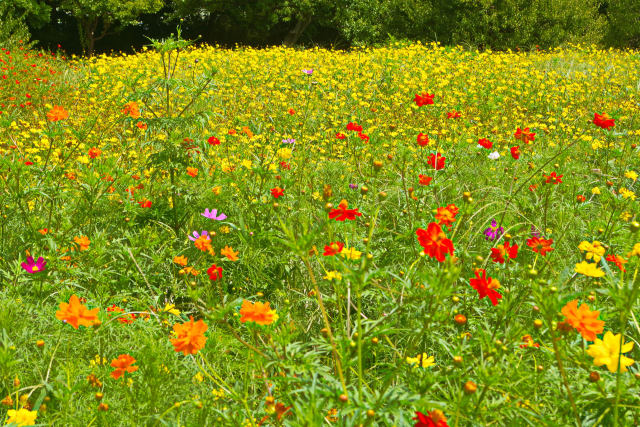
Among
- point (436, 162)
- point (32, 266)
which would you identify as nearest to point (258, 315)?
point (32, 266)

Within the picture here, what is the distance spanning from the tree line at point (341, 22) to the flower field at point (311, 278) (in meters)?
7.90

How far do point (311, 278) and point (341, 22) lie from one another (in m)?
15.4

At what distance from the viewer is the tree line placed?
12000mm

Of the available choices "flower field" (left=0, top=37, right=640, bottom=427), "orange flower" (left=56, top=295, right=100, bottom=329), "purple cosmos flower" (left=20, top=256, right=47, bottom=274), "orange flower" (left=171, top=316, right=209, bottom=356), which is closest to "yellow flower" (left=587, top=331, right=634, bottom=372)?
"flower field" (left=0, top=37, right=640, bottom=427)

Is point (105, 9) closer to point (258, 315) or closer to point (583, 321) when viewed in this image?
point (258, 315)

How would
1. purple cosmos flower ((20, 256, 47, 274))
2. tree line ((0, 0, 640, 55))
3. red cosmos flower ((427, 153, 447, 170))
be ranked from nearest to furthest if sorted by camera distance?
purple cosmos flower ((20, 256, 47, 274))
red cosmos flower ((427, 153, 447, 170))
tree line ((0, 0, 640, 55))

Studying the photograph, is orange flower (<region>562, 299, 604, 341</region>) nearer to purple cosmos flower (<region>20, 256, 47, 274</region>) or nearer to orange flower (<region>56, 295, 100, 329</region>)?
orange flower (<region>56, 295, 100, 329</region>)

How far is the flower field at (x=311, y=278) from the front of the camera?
108 centimetres

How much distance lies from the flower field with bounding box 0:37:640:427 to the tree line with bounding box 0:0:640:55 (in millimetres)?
7898

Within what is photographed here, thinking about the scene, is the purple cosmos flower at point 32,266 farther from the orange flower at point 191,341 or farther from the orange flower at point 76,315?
the orange flower at point 191,341

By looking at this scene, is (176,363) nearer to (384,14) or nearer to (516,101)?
(516,101)

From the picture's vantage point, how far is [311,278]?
1.23 m

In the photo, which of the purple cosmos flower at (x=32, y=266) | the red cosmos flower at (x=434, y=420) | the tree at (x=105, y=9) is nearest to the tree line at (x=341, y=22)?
the tree at (x=105, y=9)

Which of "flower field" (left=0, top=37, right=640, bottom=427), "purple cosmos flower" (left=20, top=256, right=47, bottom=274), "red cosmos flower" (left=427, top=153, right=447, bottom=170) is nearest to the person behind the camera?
"flower field" (left=0, top=37, right=640, bottom=427)
